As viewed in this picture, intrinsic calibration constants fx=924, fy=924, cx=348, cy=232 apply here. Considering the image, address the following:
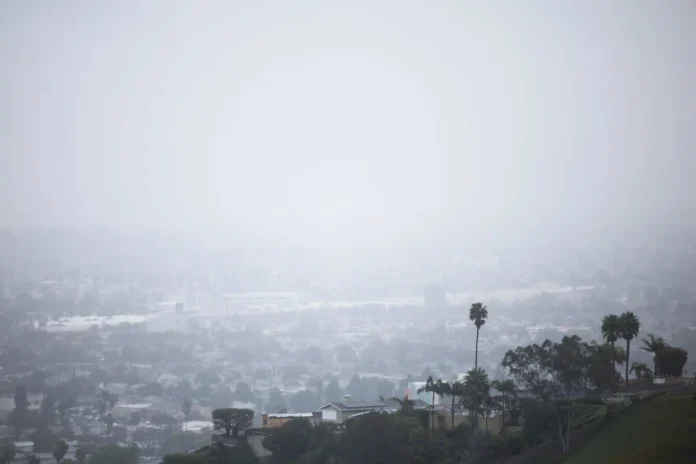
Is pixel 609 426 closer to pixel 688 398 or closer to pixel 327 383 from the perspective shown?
pixel 688 398

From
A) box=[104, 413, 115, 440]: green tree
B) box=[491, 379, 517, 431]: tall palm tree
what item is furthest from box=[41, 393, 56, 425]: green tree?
box=[491, 379, 517, 431]: tall palm tree

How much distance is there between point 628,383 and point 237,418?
28.9m

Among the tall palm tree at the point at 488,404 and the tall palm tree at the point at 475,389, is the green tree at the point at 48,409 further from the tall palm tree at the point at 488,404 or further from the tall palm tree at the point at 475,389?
the tall palm tree at the point at 488,404

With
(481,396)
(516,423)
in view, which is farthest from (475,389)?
(516,423)

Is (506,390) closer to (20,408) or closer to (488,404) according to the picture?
(488,404)

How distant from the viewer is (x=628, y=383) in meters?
61.9

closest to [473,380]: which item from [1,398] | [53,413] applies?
[53,413]

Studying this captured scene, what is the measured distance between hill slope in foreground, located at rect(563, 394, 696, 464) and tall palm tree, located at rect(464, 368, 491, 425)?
37.6ft

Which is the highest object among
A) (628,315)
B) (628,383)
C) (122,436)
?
(628,315)

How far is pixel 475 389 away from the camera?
195ft

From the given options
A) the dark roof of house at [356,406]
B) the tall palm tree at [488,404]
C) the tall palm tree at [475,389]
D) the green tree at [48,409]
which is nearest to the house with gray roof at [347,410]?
the dark roof of house at [356,406]

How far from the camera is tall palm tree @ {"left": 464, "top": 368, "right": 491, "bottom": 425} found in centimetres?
5869

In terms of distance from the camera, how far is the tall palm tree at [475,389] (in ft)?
193

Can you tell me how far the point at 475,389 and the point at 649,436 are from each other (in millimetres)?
19649
